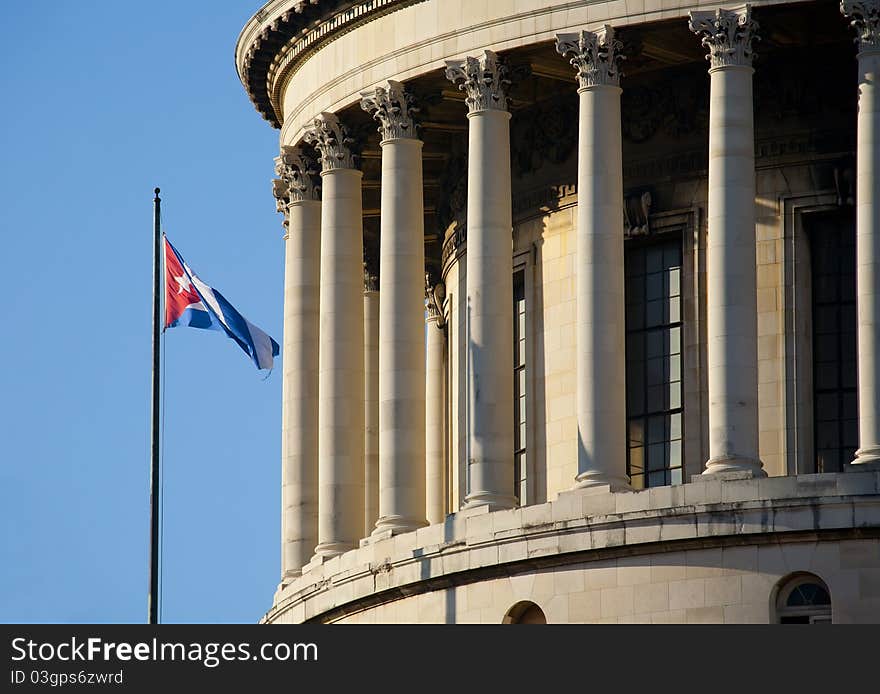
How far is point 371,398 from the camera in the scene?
103m

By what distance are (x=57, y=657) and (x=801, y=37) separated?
96.5 feet

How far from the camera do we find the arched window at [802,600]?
85312mm

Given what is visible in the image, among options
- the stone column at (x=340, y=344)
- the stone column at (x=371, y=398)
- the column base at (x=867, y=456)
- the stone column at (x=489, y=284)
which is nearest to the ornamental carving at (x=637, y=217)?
the stone column at (x=489, y=284)

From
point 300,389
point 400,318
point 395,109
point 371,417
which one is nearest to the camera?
point 400,318

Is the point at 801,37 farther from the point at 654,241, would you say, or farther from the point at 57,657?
the point at 57,657

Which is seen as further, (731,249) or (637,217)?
(637,217)

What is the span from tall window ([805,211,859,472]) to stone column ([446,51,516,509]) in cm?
771

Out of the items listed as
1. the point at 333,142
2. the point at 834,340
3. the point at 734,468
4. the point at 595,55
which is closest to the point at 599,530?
the point at 734,468

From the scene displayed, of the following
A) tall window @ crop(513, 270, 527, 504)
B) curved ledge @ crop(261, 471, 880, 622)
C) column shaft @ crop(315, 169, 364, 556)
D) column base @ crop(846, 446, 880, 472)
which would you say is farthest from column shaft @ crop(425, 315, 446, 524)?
column base @ crop(846, 446, 880, 472)

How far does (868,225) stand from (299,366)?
1878cm

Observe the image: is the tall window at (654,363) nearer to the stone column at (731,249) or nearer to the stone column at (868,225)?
the stone column at (731,249)

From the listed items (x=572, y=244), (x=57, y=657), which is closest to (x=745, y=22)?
(x=572, y=244)

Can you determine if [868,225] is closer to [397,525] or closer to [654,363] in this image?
[654,363]

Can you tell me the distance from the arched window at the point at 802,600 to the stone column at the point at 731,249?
2.87m
